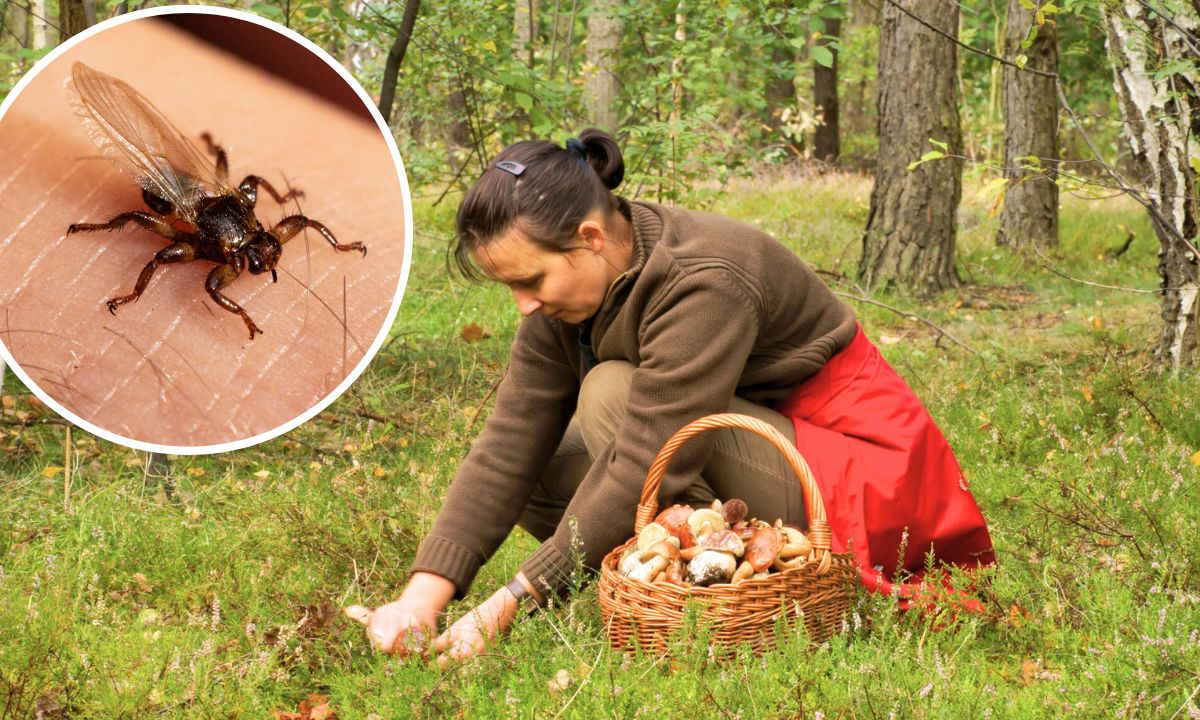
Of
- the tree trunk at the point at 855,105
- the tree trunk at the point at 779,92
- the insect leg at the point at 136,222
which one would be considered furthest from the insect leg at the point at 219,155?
the tree trunk at the point at 855,105

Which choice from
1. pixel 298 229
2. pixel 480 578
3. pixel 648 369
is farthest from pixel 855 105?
pixel 298 229

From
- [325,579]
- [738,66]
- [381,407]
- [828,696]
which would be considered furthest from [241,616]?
[738,66]

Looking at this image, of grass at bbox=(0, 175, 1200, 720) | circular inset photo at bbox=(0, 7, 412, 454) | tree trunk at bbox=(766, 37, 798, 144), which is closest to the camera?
grass at bbox=(0, 175, 1200, 720)

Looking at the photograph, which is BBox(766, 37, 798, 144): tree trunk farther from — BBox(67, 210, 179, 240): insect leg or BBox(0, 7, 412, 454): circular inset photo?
BBox(67, 210, 179, 240): insect leg

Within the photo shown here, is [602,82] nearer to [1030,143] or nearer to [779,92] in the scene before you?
[1030,143]

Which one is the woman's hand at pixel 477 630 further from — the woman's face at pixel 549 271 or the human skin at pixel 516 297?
the woman's face at pixel 549 271

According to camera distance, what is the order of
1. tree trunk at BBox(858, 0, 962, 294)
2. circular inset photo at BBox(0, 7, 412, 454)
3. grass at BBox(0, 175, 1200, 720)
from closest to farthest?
grass at BBox(0, 175, 1200, 720)
circular inset photo at BBox(0, 7, 412, 454)
tree trunk at BBox(858, 0, 962, 294)

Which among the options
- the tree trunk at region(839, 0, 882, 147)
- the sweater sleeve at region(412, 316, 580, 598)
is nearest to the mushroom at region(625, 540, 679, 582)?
the sweater sleeve at region(412, 316, 580, 598)
